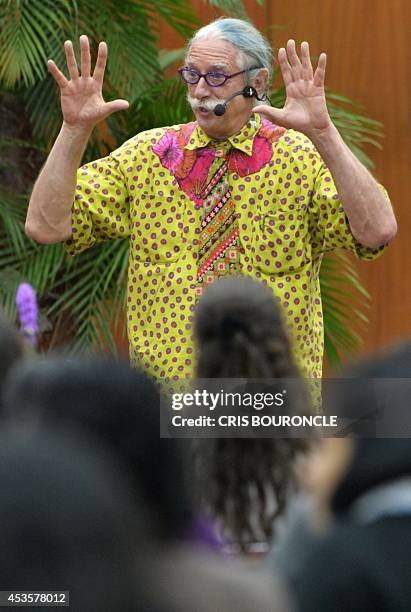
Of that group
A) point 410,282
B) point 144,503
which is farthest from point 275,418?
point 410,282

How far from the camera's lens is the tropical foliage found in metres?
4.82

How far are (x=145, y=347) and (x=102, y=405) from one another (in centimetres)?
160

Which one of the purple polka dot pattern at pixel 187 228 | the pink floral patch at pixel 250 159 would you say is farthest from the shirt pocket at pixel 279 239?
the pink floral patch at pixel 250 159

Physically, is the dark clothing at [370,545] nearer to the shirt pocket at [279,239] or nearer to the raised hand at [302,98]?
the raised hand at [302,98]

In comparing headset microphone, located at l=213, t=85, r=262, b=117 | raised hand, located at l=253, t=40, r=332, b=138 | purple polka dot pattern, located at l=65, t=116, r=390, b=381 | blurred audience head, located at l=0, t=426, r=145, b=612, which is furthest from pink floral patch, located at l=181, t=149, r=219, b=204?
blurred audience head, located at l=0, t=426, r=145, b=612

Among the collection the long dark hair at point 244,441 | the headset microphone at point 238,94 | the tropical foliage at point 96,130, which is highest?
the tropical foliage at point 96,130

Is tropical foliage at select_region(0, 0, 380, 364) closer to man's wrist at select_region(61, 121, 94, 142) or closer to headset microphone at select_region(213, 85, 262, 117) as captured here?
headset microphone at select_region(213, 85, 262, 117)

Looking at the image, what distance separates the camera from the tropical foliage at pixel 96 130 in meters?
4.82

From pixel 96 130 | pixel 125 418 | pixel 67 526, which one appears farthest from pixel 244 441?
pixel 96 130

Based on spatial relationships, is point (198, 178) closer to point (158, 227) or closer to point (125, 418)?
point (158, 227)

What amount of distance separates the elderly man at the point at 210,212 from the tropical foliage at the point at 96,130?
5.13 ft

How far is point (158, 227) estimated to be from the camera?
310 cm

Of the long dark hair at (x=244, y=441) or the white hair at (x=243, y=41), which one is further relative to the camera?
the white hair at (x=243, y=41)

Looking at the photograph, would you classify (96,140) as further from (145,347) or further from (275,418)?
(275,418)
